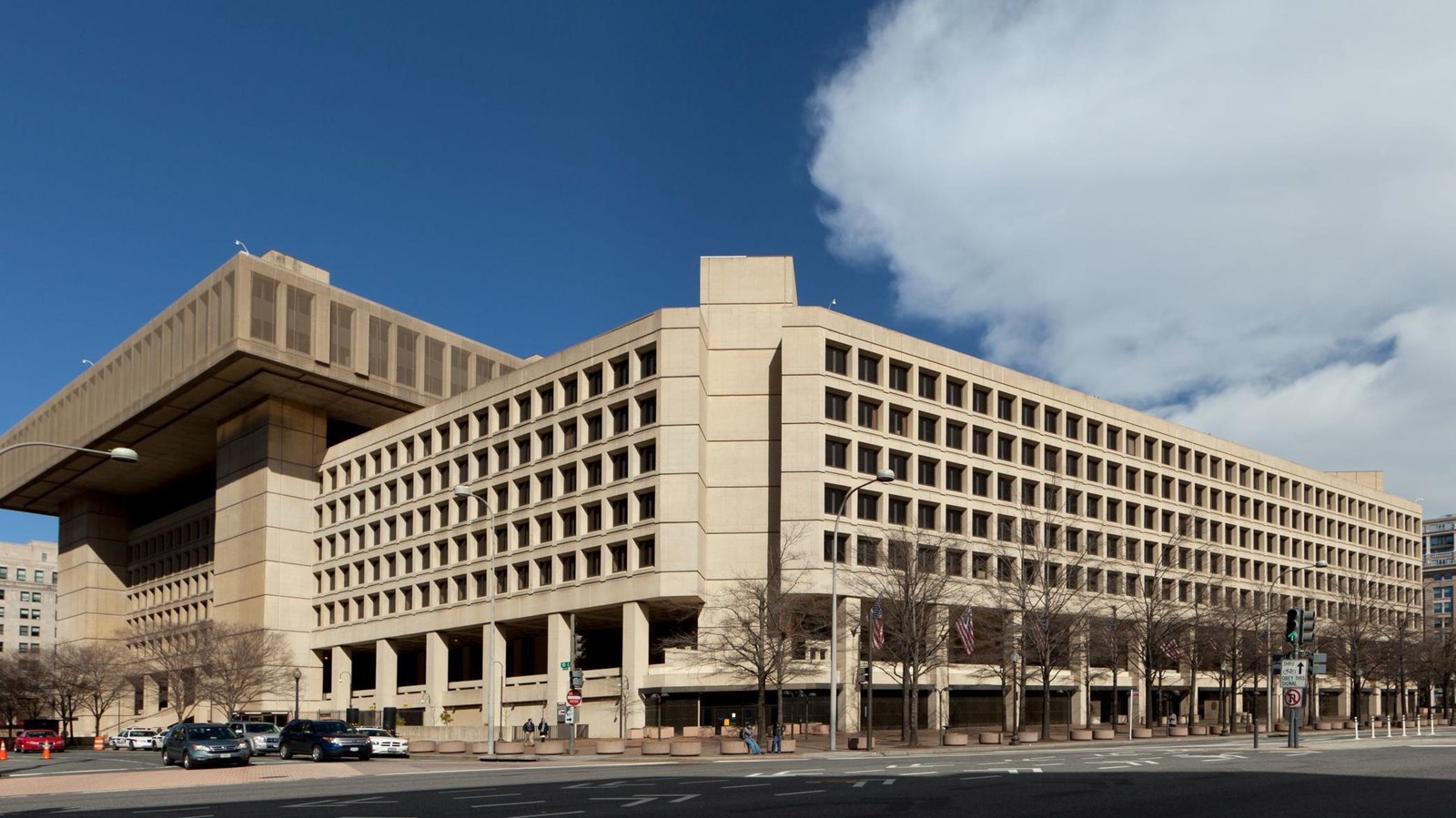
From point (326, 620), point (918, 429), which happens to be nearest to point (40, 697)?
point (326, 620)

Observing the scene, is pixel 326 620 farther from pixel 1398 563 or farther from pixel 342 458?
pixel 1398 563

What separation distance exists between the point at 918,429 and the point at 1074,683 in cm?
2017

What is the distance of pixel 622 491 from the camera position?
7344cm

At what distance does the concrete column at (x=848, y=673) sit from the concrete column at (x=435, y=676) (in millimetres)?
31457

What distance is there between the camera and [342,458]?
330ft

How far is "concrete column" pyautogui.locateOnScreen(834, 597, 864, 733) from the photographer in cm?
6881

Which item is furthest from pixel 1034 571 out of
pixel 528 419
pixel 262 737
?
pixel 262 737

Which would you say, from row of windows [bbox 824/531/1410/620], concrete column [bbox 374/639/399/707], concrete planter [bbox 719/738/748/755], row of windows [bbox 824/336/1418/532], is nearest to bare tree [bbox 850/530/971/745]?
row of windows [bbox 824/531/1410/620]

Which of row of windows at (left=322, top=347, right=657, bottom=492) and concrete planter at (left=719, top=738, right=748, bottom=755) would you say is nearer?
concrete planter at (left=719, top=738, right=748, bottom=755)

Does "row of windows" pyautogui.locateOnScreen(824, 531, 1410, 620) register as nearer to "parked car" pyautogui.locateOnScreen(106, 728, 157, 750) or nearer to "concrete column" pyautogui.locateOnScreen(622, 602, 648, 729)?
"concrete column" pyautogui.locateOnScreen(622, 602, 648, 729)

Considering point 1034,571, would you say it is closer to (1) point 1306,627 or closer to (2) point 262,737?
(1) point 1306,627

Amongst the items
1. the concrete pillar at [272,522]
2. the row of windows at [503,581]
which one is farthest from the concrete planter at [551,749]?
the concrete pillar at [272,522]

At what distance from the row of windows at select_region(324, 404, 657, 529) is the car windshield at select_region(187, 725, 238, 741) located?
33.6m

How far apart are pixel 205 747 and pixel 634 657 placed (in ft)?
110
